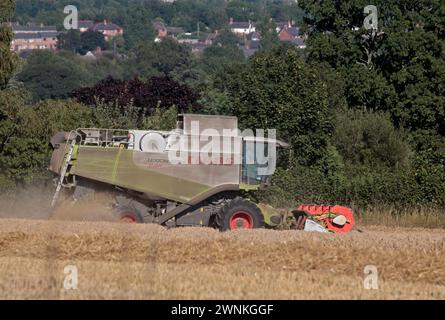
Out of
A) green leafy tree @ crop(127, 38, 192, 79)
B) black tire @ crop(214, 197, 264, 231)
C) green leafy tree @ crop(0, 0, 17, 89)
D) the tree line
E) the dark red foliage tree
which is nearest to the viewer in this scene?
black tire @ crop(214, 197, 264, 231)

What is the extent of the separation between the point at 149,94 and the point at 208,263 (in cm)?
3759

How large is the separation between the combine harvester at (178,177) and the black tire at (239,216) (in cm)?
2

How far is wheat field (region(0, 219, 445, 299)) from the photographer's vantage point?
51.1 ft

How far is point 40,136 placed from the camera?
4012 cm

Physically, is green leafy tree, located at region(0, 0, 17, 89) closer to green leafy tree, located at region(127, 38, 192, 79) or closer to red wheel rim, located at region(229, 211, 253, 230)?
red wheel rim, located at region(229, 211, 253, 230)

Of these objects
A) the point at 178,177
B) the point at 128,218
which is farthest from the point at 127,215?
the point at 178,177

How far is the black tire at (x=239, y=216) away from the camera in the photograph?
81.8 feet

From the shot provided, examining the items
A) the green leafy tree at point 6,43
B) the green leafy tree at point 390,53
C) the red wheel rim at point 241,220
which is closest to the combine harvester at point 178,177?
the red wheel rim at point 241,220

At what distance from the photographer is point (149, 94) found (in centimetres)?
5581

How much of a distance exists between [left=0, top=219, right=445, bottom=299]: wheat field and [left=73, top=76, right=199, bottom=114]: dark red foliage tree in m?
34.1

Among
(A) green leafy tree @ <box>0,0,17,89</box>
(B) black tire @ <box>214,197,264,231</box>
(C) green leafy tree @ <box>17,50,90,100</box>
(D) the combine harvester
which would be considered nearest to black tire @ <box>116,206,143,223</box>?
(D) the combine harvester

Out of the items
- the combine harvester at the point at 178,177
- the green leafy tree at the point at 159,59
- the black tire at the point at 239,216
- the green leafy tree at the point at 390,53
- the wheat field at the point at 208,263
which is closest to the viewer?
the wheat field at the point at 208,263

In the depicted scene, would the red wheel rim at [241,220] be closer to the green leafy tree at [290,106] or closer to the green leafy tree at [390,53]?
the green leafy tree at [290,106]
